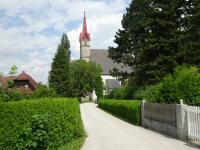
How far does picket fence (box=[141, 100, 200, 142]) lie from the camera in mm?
16172

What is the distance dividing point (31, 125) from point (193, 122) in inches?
261

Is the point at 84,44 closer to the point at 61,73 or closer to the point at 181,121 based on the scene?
the point at 61,73

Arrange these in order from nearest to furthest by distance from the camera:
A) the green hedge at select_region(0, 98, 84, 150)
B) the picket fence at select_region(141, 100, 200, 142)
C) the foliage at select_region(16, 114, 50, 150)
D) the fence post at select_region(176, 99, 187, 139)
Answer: the foliage at select_region(16, 114, 50, 150) → the green hedge at select_region(0, 98, 84, 150) → the picket fence at select_region(141, 100, 200, 142) → the fence post at select_region(176, 99, 187, 139)

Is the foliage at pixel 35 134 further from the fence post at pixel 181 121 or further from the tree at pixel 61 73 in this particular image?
the tree at pixel 61 73

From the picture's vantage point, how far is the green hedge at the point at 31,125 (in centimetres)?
1402

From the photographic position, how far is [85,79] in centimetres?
9975

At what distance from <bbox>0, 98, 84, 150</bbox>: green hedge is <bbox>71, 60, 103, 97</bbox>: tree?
82108 mm

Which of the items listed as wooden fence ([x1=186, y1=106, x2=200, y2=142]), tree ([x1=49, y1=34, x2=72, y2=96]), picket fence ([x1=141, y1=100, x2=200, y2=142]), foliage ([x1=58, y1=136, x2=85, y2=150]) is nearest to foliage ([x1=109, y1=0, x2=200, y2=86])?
picket fence ([x1=141, y1=100, x2=200, y2=142])

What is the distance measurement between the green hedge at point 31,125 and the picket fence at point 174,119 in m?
5.34

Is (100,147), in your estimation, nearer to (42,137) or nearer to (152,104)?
(42,137)

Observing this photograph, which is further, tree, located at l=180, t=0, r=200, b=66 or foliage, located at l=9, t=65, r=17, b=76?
tree, located at l=180, t=0, r=200, b=66

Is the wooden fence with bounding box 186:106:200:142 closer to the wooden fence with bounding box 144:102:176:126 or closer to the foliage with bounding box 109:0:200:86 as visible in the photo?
the wooden fence with bounding box 144:102:176:126

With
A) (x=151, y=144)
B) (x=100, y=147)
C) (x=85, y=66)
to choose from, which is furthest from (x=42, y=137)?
(x=85, y=66)

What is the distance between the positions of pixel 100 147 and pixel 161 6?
22.4 meters
